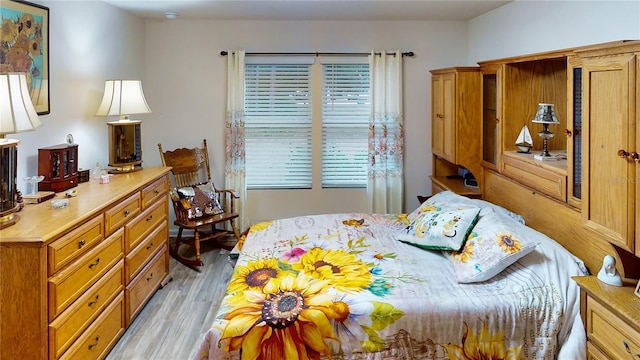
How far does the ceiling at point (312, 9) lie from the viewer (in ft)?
13.0

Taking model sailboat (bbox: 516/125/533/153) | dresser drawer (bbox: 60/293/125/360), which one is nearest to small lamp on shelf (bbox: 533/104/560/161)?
model sailboat (bbox: 516/125/533/153)

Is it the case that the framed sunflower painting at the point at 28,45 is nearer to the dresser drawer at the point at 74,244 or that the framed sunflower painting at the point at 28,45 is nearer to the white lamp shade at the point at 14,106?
the white lamp shade at the point at 14,106

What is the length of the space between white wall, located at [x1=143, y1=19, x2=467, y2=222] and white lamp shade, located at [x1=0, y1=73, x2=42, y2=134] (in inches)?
111

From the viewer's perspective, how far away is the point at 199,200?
448 cm

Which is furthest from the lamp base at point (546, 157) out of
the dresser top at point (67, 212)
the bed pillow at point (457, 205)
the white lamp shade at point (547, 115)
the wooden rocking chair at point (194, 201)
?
the wooden rocking chair at point (194, 201)

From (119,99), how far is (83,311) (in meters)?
1.78

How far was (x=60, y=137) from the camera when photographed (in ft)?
10.2

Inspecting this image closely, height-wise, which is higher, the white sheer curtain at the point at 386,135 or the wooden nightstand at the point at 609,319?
the white sheer curtain at the point at 386,135

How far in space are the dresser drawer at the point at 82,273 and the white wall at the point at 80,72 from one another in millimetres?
625

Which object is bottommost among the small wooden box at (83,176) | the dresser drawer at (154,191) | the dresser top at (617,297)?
the dresser top at (617,297)

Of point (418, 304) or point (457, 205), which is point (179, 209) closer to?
point (457, 205)

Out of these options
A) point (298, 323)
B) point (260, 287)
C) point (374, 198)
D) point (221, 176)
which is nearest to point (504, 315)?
point (298, 323)

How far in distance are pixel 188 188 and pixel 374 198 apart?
1.97 meters

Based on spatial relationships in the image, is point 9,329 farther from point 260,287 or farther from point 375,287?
point 375,287
